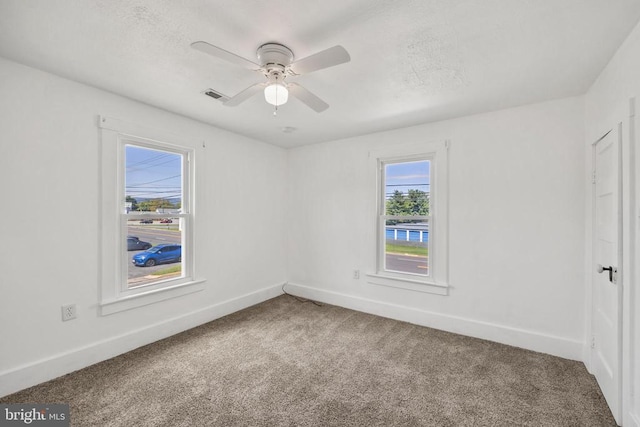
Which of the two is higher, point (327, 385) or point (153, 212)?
point (153, 212)

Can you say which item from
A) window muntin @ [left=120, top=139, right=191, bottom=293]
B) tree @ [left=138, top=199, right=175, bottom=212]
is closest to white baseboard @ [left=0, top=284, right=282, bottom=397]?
window muntin @ [left=120, top=139, right=191, bottom=293]

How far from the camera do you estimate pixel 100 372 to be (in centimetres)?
230

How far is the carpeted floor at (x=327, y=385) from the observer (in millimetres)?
1840

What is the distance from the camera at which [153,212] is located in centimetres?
294

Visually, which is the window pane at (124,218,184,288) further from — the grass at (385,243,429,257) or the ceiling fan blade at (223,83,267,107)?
the grass at (385,243,429,257)

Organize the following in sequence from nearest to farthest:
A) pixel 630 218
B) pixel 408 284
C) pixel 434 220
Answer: pixel 630 218, pixel 434 220, pixel 408 284

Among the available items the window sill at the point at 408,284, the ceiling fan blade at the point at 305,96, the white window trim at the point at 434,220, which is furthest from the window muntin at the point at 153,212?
the white window trim at the point at 434,220

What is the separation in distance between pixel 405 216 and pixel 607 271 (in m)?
1.89

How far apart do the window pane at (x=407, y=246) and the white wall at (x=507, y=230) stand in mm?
241

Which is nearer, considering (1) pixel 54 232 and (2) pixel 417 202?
(1) pixel 54 232

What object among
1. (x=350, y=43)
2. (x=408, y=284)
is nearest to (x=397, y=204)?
(x=408, y=284)

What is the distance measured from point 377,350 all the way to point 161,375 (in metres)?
1.93

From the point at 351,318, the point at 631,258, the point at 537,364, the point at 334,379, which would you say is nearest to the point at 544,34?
the point at 631,258

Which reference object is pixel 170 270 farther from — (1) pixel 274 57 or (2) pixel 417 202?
(2) pixel 417 202
